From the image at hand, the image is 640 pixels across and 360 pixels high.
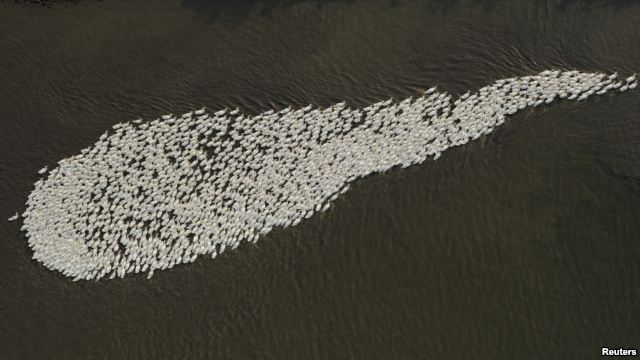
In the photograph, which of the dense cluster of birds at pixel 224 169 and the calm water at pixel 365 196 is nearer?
the calm water at pixel 365 196

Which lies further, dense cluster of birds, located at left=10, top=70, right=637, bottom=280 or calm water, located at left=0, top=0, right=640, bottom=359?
dense cluster of birds, located at left=10, top=70, right=637, bottom=280

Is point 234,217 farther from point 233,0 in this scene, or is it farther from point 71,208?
point 233,0

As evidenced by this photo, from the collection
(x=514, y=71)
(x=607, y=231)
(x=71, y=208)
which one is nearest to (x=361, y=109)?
(x=514, y=71)

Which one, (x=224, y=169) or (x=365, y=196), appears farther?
(x=224, y=169)

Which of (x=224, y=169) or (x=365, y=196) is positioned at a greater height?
(x=224, y=169)
